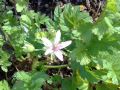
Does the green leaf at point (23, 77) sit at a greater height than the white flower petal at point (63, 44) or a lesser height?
lesser

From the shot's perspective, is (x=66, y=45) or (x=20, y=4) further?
(x=20, y=4)

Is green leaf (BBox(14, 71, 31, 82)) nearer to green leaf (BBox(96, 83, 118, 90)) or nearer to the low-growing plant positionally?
A: the low-growing plant

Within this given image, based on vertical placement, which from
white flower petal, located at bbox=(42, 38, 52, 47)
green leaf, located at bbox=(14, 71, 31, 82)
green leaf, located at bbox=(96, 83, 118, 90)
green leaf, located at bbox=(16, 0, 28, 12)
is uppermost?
green leaf, located at bbox=(16, 0, 28, 12)

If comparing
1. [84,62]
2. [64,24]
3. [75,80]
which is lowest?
[75,80]

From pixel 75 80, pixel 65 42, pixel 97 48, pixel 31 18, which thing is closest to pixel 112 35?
pixel 97 48

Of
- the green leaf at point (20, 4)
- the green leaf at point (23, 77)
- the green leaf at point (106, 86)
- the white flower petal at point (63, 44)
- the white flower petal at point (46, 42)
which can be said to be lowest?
the green leaf at point (106, 86)

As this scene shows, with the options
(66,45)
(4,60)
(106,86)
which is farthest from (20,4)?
(106,86)

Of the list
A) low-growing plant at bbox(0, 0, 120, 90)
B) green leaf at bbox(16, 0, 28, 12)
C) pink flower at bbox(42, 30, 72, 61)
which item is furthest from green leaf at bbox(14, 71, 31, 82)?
green leaf at bbox(16, 0, 28, 12)

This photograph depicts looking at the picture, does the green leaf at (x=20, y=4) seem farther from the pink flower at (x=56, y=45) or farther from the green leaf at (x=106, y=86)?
the green leaf at (x=106, y=86)

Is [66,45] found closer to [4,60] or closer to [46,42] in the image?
[46,42]

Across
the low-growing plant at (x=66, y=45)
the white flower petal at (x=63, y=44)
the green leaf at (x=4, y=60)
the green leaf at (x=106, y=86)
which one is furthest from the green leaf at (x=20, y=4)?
the green leaf at (x=106, y=86)

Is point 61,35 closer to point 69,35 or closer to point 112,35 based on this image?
point 69,35
